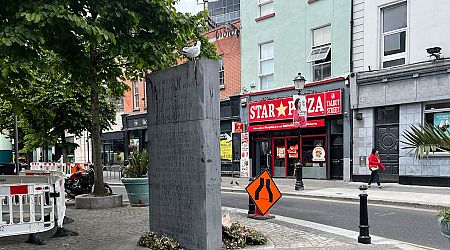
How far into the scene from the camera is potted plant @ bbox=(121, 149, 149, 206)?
1113 cm

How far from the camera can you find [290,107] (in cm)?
2094

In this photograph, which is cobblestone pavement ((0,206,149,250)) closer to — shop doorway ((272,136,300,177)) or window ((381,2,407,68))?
shop doorway ((272,136,300,177))

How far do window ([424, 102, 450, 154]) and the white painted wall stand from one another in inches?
71.9

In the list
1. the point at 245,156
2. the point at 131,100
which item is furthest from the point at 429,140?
the point at 131,100

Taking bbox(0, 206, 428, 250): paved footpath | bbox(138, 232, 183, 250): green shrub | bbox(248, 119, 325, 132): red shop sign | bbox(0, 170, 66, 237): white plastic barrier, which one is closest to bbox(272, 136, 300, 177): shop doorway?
bbox(248, 119, 325, 132): red shop sign

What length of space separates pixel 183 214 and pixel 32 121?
15.2 m

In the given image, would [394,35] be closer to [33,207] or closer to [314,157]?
[314,157]

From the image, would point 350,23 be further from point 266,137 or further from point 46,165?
point 46,165

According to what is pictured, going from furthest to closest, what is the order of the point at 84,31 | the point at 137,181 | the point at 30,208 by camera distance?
the point at 137,181 < the point at 30,208 < the point at 84,31

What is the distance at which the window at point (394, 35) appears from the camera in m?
16.8

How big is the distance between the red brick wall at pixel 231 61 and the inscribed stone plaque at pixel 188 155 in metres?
17.6

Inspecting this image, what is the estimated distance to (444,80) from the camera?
49.8ft

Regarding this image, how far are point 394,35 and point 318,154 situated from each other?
255 inches

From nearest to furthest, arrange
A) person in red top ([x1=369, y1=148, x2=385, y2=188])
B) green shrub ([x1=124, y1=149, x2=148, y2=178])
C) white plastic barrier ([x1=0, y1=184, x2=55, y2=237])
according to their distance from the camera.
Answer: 1. white plastic barrier ([x1=0, y1=184, x2=55, y2=237])
2. green shrub ([x1=124, y1=149, x2=148, y2=178])
3. person in red top ([x1=369, y1=148, x2=385, y2=188])
